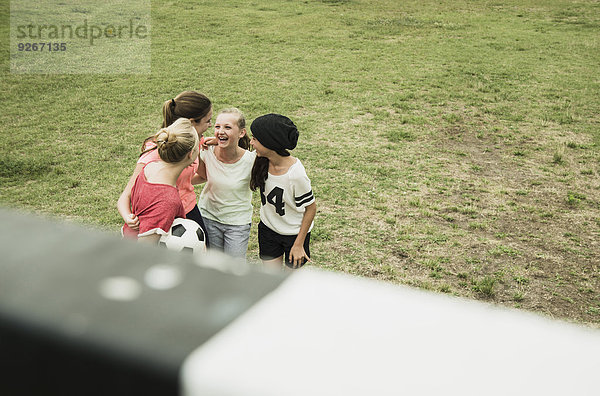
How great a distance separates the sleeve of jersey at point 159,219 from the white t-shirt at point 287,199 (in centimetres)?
69

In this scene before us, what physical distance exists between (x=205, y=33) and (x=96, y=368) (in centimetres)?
1617

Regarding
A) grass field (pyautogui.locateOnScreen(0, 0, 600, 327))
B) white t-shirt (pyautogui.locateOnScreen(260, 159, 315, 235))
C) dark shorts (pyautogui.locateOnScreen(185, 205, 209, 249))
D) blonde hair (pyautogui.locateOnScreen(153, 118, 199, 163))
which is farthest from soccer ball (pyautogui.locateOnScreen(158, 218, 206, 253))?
grass field (pyautogui.locateOnScreen(0, 0, 600, 327))

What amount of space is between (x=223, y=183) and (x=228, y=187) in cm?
4

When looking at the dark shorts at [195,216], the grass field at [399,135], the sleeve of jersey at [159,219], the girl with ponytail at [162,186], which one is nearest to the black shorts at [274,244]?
the dark shorts at [195,216]

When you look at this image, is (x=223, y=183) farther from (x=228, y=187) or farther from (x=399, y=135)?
(x=399, y=135)

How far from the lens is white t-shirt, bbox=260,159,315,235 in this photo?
3475 millimetres

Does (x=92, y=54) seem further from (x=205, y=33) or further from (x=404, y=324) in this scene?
(x=404, y=324)

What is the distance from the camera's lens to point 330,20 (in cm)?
1731

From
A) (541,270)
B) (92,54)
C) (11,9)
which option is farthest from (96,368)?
(11,9)

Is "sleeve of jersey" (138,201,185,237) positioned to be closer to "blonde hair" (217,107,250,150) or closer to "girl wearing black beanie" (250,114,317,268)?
"girl wearing black beanie" (250,114,317,268)

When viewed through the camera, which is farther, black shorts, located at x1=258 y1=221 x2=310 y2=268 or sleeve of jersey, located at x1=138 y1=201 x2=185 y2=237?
black shorts, located at x1=258 y1=221 x2=310 y2=268

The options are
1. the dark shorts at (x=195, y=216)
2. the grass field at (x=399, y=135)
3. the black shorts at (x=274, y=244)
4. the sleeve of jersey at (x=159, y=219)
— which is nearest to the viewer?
the sleeve of jersey at (x=159, y=219)

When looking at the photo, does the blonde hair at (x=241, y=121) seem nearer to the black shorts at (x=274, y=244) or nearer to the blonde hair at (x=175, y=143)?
the blonde hair at (x=175, y=143)

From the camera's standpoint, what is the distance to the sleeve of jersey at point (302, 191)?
3.46 meters
